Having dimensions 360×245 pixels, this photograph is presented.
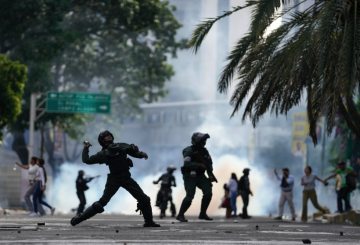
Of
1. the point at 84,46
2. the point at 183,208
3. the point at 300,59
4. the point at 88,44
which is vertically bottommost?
the point at 183,208

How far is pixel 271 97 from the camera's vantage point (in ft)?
54.1

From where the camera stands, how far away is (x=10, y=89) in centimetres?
2767

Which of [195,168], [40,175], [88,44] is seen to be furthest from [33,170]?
[88,44]

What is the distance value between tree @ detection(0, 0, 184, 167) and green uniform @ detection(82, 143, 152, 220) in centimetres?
2152

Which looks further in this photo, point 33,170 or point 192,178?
point 33,170

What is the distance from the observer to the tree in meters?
31.9

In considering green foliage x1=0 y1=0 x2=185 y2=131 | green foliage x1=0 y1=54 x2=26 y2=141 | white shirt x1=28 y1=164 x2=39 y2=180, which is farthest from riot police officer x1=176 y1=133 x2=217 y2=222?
green foliage x1=0 y1=0 x2=185 y2=131

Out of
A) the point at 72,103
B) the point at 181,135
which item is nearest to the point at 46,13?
the point at 72,103

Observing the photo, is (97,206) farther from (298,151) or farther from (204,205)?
(298,151)

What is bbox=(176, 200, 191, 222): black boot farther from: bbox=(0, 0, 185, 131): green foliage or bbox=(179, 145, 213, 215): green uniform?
bbox=(0, 0, 185, 131): green foliage

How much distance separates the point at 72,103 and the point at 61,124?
3.08 m

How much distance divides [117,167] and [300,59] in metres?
5.68

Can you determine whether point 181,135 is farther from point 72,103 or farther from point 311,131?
point 311,131

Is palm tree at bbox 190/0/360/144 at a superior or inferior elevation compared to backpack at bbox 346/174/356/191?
superior
